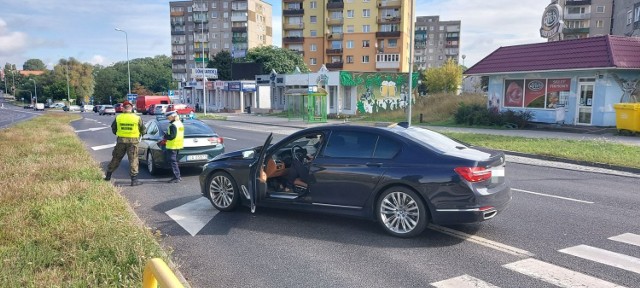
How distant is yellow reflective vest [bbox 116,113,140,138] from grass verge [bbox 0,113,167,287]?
109cm

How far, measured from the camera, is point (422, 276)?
15.0 feet

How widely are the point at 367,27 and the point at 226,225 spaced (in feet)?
232

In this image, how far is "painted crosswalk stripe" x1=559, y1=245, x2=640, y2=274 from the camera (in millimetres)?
4816

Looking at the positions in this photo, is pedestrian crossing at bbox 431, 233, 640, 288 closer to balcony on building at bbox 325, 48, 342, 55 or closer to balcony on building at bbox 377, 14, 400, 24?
balcony on building at bbox 377, 14, 400, 24

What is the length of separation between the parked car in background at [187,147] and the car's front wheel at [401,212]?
6085 millimetres

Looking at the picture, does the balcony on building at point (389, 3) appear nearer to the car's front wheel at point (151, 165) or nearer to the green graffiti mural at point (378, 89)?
the green graffiti mural at point (378, 89)

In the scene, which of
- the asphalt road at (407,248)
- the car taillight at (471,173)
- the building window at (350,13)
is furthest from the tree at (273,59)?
the car taillight at (471,173)

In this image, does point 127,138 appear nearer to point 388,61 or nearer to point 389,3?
point 388,61

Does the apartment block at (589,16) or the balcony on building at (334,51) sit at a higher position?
the apartment block at (589,16)

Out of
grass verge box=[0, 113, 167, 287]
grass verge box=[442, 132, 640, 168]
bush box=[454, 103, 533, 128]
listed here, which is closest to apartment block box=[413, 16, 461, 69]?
bush box=[454, 103, 533, 128]

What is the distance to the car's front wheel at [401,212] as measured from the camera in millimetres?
5609

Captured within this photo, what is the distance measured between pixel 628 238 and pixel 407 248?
9.43 feet

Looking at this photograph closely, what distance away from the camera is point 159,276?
2.28m

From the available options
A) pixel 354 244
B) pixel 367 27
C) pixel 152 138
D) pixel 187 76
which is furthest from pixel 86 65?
pixel 354 244
